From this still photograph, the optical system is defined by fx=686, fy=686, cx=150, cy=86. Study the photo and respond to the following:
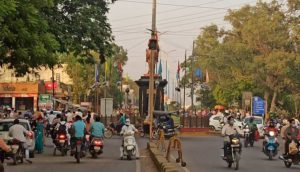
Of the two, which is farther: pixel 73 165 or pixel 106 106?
pixel 106 106

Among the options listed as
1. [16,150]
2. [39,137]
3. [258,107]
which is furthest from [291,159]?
[258,107]

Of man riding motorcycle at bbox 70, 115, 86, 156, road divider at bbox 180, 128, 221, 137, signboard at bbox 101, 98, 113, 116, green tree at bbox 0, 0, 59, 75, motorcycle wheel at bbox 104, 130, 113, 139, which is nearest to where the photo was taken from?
green tree at bbox 0, 0, 59, 75

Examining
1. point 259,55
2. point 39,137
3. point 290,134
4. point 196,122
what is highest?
point 259,55

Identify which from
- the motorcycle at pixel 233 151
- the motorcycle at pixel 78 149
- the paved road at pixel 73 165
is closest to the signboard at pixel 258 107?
the paved road at pixel 73 165

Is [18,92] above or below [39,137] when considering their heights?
above

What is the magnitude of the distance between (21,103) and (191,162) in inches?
2191

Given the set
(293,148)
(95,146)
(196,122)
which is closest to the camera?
(293,148)

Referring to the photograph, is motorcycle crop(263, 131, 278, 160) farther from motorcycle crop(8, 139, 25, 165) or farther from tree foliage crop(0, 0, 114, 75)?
motorcycle crop(8, 139, 25, 165)

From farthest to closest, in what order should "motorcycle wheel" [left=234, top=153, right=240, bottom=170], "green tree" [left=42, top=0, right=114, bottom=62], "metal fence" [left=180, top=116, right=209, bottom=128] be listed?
"metal fence" [left=180, top=116, right=209, bottom=128] < "green tree" [left=42, top=0, right=114, bottom=62] < "motorcycle wheel" [left=234, top=153, right=240, bottom=170]

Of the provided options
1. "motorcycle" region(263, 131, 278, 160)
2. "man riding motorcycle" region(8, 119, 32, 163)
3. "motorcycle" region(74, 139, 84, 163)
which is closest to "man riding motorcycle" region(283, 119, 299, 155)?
"motorcycle" region(263, 131, 278, 160)

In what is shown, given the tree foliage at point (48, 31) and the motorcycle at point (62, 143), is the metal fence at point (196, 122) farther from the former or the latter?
the motorcycle at point (62, 143)

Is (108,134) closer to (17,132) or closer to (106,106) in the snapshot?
(106,106)

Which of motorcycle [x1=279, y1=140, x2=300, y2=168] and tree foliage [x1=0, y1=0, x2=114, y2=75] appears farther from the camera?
motorcycle [x1=279, y1=140, x2=300, y2=168]

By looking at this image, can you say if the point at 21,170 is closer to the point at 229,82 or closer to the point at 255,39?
the point at 255,39
